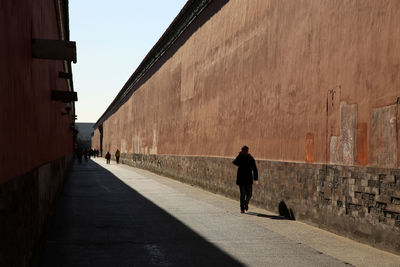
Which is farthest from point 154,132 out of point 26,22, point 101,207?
point 26,22

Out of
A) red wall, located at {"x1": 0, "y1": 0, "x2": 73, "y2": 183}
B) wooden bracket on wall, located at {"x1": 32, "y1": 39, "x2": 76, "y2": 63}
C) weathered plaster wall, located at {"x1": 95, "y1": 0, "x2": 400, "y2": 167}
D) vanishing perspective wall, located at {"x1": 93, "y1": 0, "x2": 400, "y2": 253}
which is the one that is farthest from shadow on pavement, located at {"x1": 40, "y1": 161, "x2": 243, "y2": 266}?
weathered plaster wall, located at {"x1": 95, "y1": 0, "x2": 400, "y2": 167}

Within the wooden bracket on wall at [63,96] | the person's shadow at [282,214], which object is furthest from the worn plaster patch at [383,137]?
the wooden bracket on wall at [63,96]

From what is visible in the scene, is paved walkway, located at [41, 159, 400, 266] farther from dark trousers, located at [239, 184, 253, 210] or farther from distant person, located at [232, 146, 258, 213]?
distant person, located at [232, 146, 258, 213]

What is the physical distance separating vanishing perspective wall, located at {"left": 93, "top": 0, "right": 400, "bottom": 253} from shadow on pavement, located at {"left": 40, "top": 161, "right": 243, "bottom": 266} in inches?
96.1

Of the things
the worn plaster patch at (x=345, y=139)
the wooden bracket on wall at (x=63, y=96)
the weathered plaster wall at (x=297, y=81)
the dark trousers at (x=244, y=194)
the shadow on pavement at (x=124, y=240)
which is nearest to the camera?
the shadow on pavement at (x=124, y=240)

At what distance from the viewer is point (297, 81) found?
11.0m

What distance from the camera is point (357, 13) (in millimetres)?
8578

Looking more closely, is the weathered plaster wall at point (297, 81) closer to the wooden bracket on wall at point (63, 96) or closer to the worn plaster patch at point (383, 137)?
the worn plaster patch at point (383, 137)

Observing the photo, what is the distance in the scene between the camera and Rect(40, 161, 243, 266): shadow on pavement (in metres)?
6.64

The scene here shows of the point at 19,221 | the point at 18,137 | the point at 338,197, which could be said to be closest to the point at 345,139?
the point at 338,197

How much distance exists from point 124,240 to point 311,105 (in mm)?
4544

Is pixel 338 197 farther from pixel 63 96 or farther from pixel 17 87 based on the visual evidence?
pixel 63 96

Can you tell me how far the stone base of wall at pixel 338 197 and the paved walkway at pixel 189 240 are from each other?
0.22 meters

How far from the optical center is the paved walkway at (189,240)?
670cm
